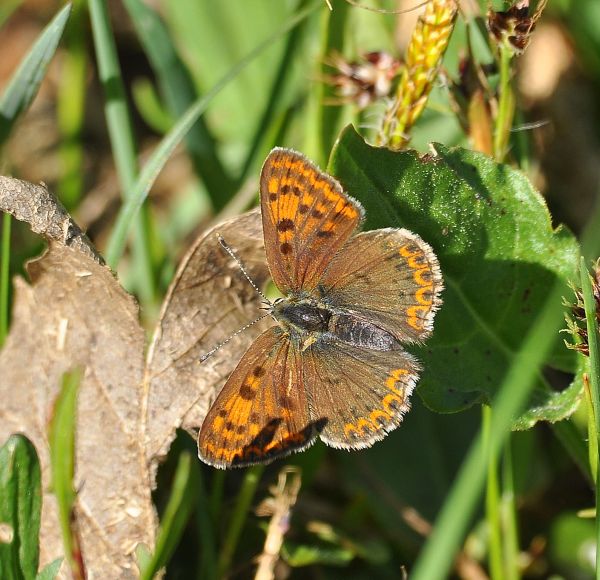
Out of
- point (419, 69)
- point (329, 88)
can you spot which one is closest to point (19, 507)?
point (419, 69)

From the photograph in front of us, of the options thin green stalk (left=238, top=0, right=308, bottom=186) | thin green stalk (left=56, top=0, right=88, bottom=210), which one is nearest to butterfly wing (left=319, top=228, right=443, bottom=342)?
thin green stalk (left=238, top=0, right=308, bottom=186)

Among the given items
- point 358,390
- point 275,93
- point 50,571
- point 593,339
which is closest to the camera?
point 593,339

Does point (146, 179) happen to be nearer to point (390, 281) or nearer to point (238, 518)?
point (390, 281)

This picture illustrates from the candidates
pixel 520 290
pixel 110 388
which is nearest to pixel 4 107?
pixel 110 388

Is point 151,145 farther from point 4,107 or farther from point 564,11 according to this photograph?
point 564,11

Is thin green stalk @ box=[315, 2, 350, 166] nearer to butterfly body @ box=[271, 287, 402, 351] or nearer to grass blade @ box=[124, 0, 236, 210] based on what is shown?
grass blade @ box=[124, 0, 236, 210]
